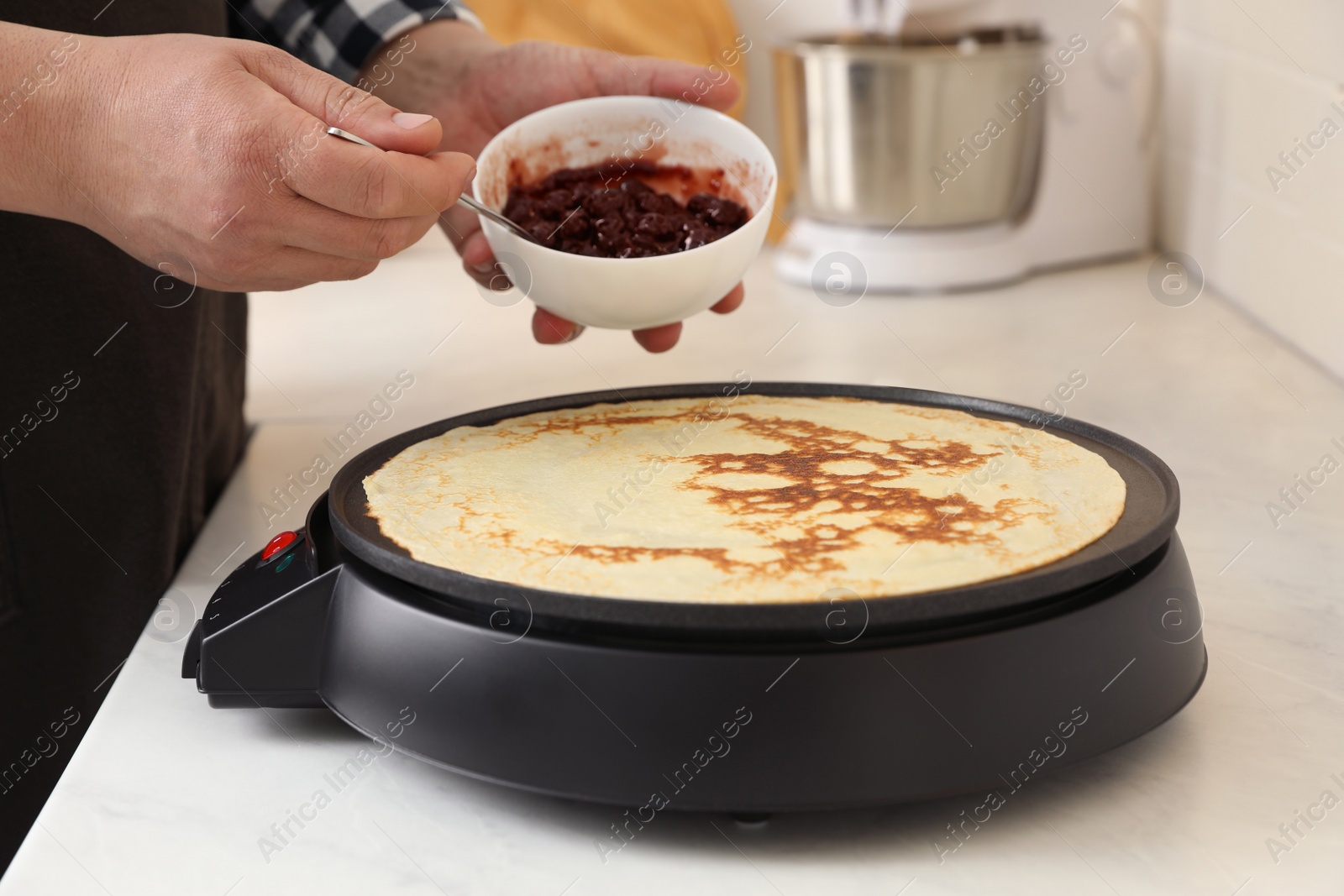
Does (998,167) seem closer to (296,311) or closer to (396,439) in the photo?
(296,311)

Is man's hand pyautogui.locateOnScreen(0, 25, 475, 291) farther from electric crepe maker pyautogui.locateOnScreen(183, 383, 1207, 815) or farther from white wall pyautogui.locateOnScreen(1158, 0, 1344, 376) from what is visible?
white wall pyautogui.locateOnScreen(1158, 0, 1344, 376)

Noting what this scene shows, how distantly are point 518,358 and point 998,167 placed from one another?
34.8 inches

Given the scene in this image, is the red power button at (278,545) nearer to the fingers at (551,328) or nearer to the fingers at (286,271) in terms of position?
the fingers at (286,271)

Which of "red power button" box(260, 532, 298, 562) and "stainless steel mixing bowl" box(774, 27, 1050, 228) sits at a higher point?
"red power button" box(260, 532, 298, 562)

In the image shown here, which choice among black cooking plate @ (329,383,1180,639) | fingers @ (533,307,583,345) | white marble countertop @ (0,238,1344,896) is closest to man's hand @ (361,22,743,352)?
fingers @ (533,307,583,345)

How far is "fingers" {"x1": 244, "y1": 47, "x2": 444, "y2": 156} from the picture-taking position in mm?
938

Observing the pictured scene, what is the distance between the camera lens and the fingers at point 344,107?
94 centimetres

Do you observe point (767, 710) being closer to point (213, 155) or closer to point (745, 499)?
point (745, 499)

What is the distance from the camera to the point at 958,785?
2.30ft

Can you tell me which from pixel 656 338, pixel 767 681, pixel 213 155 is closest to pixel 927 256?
pixel 656 338

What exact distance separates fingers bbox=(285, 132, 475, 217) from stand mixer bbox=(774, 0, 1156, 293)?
1.23 metres

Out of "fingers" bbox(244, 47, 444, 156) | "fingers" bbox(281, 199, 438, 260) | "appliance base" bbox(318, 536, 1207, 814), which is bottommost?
"appliance base" bbox(318, 536, 1207, 814)

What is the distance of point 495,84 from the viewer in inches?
58.0

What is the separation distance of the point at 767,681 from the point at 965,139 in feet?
5.07
